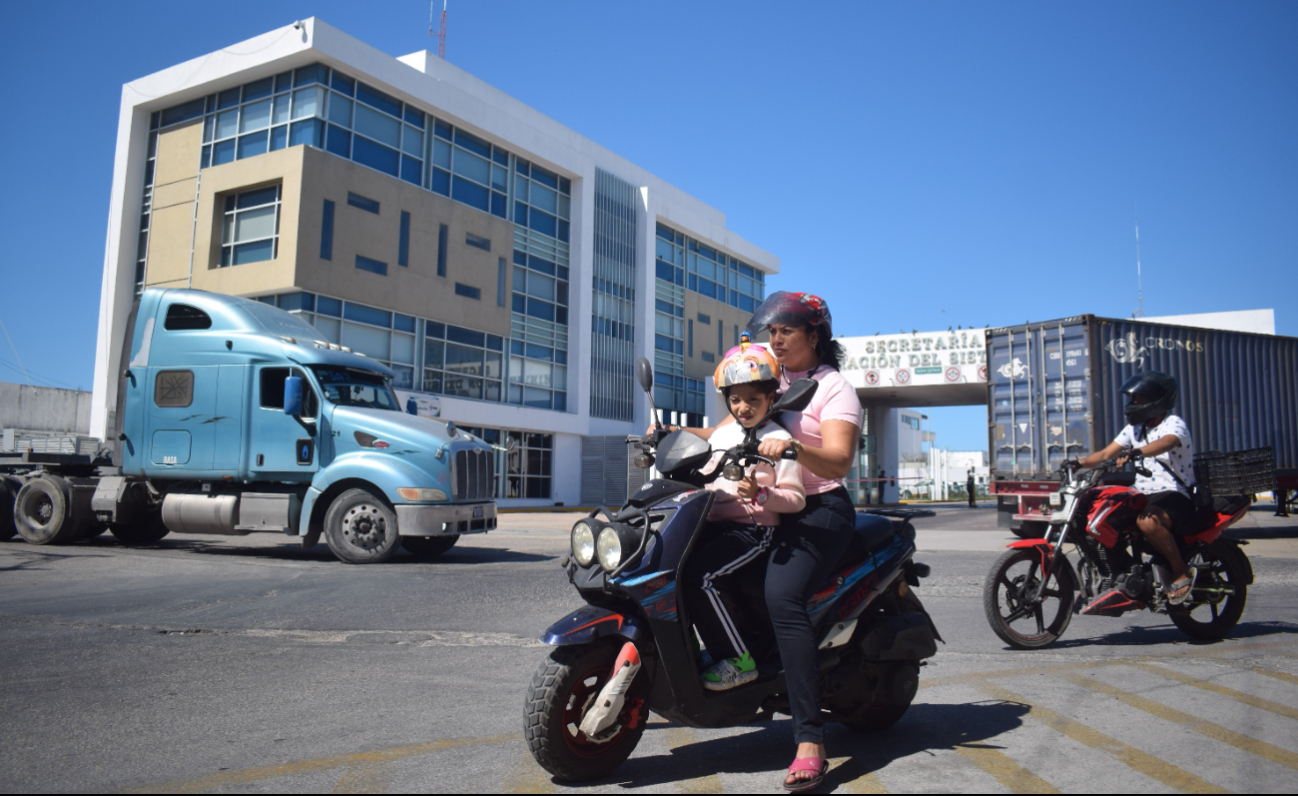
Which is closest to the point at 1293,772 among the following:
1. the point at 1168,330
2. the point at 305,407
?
the point at 305,407

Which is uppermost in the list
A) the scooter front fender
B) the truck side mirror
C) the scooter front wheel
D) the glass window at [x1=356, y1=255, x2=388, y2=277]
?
the glass window at [x1=356, y1=255, x2=388, y2=277]

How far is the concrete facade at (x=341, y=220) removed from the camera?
27.3m

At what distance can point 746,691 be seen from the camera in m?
3.20

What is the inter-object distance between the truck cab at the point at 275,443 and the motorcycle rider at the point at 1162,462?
7.94 metres

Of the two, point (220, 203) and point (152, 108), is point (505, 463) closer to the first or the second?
point (220, 203)

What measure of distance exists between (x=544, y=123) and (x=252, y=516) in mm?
30291

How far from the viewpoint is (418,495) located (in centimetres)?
1106

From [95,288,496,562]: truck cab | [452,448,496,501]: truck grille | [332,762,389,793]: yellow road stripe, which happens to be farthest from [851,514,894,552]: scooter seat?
[452,448,496,501]: truck grille

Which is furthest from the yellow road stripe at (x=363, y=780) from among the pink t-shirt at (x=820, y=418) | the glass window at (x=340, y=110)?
the glass window at (x=340, y=110)

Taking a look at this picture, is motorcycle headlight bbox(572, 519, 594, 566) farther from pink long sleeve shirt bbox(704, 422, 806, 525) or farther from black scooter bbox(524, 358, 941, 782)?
pink long sleeve shirt bbox(704, 422, 806, 525)

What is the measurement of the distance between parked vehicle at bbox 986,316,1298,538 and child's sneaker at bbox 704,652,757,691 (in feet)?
45.2

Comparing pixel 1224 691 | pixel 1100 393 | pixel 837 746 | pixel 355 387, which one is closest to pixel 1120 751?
pixel 837 746

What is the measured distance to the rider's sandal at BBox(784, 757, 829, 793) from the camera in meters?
2.97

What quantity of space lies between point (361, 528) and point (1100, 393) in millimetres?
13293
